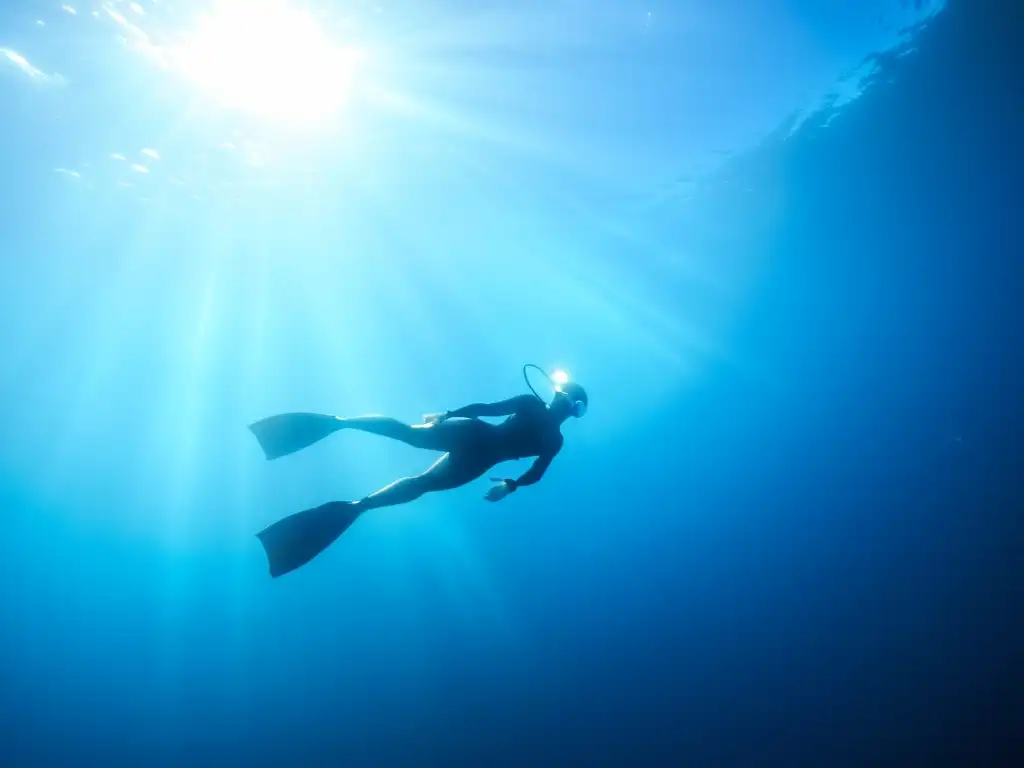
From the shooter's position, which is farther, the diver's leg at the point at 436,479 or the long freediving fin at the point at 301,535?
the diver's leg at the point at 436,479

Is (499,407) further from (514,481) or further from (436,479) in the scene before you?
(436,479)

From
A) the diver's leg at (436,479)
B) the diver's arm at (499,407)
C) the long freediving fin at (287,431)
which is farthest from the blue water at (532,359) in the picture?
the diver's leg at (436,479)

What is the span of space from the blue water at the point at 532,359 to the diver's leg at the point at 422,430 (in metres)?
11.3

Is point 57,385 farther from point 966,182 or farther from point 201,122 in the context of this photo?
point 966,182

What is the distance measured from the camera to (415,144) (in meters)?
15.8

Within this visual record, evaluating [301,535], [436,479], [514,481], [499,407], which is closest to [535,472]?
[514,481]

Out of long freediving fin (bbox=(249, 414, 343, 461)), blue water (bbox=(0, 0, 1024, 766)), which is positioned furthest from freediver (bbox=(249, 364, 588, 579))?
blue water (bbox=(0, 0, 1024, 766))

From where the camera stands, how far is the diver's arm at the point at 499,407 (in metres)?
4.77

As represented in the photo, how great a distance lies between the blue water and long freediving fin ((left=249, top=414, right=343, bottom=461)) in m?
11.2

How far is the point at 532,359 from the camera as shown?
38656 millimetres

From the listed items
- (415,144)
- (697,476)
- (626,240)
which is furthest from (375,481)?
(415,144)

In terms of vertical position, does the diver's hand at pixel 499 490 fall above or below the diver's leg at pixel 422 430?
below

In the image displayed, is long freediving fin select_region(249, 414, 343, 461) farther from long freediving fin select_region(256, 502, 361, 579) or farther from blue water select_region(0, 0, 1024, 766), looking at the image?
blue water select_region(0, 0, 1024, 766)

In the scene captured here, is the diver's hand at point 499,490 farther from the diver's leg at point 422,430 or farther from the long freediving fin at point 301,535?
the long freediving fin at point 301,535
